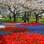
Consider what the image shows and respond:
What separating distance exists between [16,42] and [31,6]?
21.0 m

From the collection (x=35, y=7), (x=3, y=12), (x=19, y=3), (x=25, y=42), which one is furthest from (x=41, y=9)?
(x=25, y=42)

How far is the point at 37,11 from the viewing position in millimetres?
29047

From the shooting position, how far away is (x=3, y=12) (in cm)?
3716

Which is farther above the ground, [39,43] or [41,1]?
[41,1]

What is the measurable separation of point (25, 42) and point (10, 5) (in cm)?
2082

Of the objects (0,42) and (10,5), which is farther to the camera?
(10,5)

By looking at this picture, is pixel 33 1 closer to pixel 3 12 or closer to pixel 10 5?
pixel 10 5

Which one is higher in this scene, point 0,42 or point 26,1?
point 26,1

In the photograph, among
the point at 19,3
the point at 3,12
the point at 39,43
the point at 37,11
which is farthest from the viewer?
the point at 3,12

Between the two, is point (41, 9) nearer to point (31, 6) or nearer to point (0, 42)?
point (31, 6)

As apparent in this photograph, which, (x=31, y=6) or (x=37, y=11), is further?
(x=37, y=11)

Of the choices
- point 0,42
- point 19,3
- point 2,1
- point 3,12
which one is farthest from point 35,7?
point 0,42

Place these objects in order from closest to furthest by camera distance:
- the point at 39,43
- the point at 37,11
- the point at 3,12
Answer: the point at 39,43, the point at 37,11, the point at 3,12

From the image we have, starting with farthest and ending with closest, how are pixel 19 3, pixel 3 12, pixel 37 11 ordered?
pixel 3 12 → pixel 37 11 → pixel 19 3
